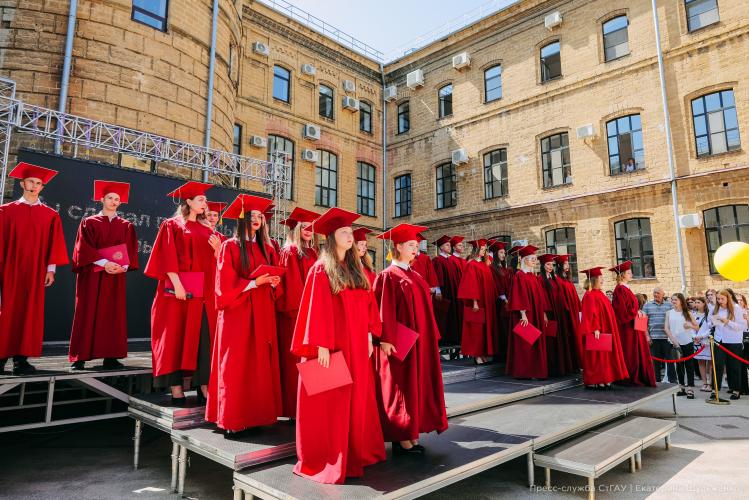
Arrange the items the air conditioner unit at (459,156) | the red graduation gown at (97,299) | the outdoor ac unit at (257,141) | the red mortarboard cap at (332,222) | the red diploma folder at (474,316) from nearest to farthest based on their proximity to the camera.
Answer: the red mortarboard cap at (332,222), the red graduation gown at (97,299), the red diploma folder at (474,316), the outdoor ac unit at (257,141), the air conditioner unit at (459,156)

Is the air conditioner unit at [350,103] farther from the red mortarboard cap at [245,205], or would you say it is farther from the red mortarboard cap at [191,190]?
the red mortarboard cap at [245,205]

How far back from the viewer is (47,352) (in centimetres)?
684

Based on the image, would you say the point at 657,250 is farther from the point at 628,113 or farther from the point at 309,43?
the point at 309,43

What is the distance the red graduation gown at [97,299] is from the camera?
16.7 feet

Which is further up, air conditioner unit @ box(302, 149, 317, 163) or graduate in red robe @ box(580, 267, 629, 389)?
air conditioner unit @ box(302, 149, 317, 163)

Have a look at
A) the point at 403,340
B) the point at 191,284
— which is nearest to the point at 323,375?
the point at 403,340

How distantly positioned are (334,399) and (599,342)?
504 centimetres

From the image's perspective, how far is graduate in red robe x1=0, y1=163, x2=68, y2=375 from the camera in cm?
484

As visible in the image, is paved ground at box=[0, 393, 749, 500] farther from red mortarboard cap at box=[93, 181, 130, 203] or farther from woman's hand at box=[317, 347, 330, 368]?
red mortarboard cap at box=[93, 181, 130, 203]

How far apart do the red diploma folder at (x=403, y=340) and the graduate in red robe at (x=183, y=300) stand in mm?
1934

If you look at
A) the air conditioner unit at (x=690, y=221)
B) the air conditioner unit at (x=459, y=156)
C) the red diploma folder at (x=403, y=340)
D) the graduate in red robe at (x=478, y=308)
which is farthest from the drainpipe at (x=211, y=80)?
the air conditioner unit at (x=690, y=221)

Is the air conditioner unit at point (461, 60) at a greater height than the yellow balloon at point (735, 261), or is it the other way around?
the air conditioner unit at point (461, 60)

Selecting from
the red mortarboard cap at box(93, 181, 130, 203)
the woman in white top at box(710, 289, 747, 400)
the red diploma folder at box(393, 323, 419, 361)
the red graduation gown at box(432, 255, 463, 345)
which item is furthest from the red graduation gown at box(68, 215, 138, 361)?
the woman in white top at box(710, 289, 747, 400)

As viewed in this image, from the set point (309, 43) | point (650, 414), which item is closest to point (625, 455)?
point (650, 414)
